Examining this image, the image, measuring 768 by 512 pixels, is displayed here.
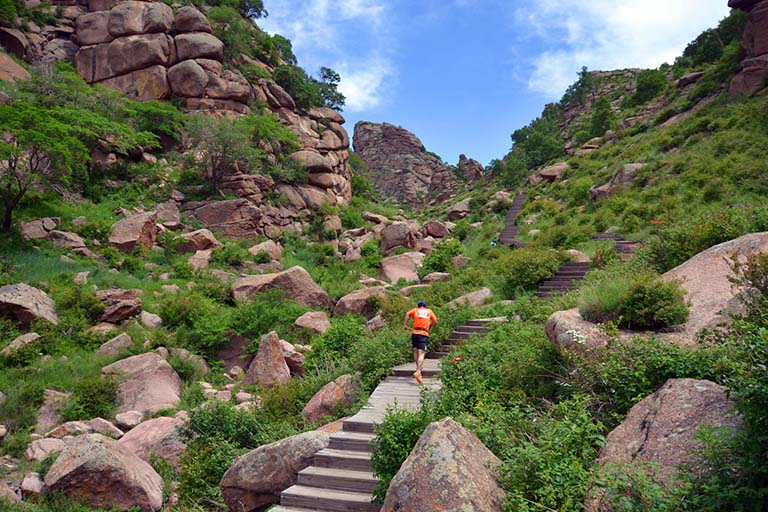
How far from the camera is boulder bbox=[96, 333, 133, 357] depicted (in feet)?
50.7

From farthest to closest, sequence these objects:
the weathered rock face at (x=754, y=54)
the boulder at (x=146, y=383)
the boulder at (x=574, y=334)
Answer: the weathered rock face at (x=754, y=54) → the boulder at (x=146, y=383) → the boulder at (x=574, y=334)

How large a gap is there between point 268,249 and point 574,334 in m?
24.0

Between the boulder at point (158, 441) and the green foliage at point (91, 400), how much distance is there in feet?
7.33

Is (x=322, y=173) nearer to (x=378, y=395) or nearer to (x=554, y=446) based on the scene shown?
(x=378, y=395)

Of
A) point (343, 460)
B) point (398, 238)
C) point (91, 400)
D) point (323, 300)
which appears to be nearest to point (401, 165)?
point (398, 238)

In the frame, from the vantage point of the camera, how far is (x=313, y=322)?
18.6 meters

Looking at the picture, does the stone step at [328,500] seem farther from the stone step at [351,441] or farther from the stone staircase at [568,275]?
the stone staircase at [568,275]

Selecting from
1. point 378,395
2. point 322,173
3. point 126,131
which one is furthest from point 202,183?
point 378,395

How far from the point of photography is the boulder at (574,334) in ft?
22.4

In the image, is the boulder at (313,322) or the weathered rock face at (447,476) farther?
the boulder at (313,322)

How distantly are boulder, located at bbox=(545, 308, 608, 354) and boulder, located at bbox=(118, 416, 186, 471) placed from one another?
29.1 ft

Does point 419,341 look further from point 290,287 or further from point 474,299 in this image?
point 290,287

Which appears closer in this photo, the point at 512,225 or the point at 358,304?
the point at 358,304

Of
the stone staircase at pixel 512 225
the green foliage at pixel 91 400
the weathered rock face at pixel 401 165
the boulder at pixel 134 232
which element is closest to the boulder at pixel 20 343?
the green foliage at pixel 91 400
